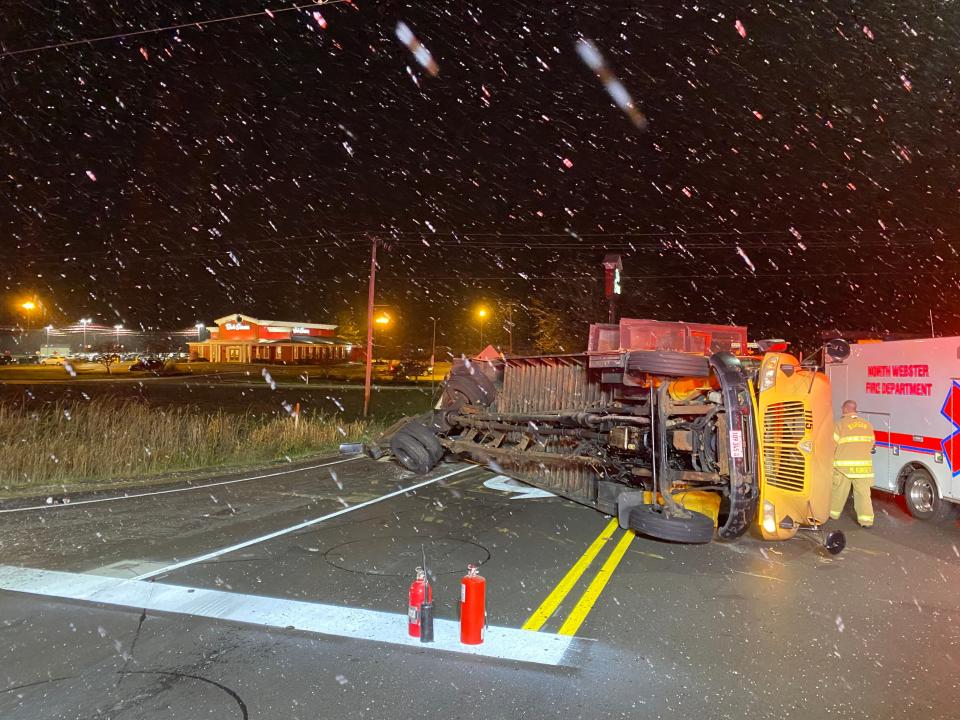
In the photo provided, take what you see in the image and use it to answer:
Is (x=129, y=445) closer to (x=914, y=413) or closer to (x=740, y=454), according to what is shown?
(x=740, y=454)

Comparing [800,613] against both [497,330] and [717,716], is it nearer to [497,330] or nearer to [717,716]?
[717,716]

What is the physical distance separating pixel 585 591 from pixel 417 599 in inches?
75.1

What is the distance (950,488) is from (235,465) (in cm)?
1210

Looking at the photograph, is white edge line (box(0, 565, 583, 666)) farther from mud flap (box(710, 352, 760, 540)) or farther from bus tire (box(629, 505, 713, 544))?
mud flap (box(710, 352, 760, 540))

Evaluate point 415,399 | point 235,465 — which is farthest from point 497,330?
point 235,465

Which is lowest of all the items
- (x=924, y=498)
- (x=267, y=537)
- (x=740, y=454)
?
(x=267, y=537)

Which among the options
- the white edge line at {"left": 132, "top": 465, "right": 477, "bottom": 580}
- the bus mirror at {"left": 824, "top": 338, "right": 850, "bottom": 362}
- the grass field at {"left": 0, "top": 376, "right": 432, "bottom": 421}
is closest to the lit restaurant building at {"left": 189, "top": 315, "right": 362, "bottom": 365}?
the grass field at {"left": 0, "top": 376, "right": 432, "bottom": 421}

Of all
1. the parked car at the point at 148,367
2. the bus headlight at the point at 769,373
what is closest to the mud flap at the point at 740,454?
the bus headlight at the point at 769,373

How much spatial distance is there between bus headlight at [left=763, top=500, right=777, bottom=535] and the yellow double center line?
59.6 inches

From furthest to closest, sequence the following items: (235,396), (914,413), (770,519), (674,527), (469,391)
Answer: (235,396) < (469,391) < (914,413) < (770,519) < (674,527)

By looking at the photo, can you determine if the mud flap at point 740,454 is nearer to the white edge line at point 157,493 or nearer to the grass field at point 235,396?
the white edge line at point 157,493

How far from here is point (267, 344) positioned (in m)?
79.5

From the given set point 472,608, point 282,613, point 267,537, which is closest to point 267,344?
point 267,537

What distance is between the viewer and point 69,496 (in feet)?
33.7
